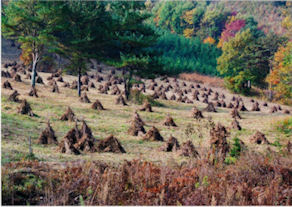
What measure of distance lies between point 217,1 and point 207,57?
62.8 metres

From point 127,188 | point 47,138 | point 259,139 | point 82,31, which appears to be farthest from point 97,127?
point 82,31

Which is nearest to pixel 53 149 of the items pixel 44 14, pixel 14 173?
pixel 14 173

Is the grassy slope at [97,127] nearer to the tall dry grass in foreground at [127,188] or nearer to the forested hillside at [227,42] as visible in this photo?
the tall dry grass in foreground at [127,188]

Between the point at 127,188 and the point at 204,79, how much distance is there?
146 ft

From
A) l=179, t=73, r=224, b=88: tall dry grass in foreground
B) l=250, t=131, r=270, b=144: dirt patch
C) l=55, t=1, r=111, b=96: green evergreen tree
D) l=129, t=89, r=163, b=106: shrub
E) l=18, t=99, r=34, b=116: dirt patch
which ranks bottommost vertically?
l=250, t=131, r=270, b=144: dirt patch

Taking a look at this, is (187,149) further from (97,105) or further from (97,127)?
(97,105)

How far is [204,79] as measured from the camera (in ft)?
161

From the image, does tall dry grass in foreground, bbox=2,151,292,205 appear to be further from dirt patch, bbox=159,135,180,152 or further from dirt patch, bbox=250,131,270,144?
dirt patch, bbox=250,131,270,144

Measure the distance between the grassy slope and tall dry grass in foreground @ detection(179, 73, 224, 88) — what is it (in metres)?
22.8

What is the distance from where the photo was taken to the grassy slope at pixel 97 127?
9.52 m

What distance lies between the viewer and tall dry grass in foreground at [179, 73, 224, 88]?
4747 cm

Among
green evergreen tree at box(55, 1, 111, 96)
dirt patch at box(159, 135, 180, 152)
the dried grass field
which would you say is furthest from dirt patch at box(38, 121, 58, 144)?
green evergreen tree at box(55, 1, 111, 96)

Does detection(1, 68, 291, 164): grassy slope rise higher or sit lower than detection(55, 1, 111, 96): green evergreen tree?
lower

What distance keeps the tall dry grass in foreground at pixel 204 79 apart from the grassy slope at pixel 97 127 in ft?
74.8
